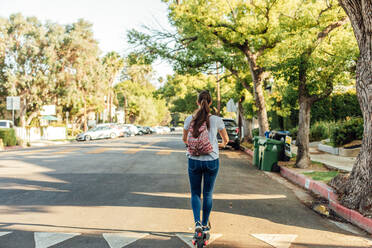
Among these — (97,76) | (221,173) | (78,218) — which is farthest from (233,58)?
(97,76)

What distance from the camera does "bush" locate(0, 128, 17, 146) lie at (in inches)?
969

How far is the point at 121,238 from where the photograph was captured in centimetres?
466

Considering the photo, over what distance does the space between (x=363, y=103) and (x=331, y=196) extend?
1.97 meters

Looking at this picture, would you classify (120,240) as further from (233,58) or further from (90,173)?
(233,58)

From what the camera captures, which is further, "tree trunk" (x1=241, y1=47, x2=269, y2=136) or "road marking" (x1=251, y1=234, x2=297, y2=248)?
"tree trunk" (x1=241, y1=47, x2=269, y2=136)

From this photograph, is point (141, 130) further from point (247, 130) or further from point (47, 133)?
point (247, 130)

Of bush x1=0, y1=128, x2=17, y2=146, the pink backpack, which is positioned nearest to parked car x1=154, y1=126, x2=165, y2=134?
bush x1=0, y1=128, x2=17, y2=146

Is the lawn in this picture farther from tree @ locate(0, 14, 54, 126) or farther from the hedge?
tree @ locate(0, 14, 54, 126)

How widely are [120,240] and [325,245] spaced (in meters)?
2.62

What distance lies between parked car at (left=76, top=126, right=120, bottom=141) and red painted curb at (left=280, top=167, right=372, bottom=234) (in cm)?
2654

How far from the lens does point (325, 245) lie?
458 centimetres

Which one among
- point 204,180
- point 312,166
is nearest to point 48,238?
point 204,180

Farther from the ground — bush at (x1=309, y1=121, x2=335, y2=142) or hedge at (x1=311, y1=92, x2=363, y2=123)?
hedge at (x1=311, y1=92, x2=363, y2=123)

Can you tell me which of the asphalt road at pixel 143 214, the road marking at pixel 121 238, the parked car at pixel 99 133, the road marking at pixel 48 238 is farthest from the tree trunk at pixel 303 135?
the parked car at pixel 99 133
